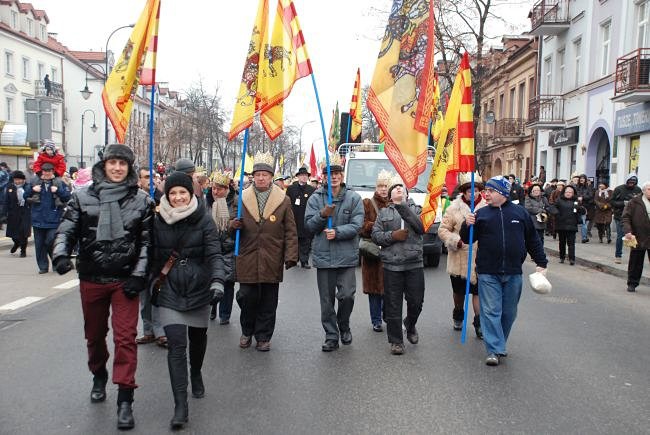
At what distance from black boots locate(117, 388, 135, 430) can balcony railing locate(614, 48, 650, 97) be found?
19.5 meters

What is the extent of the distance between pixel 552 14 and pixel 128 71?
27.3 metres

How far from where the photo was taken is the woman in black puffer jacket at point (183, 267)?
14.8ft

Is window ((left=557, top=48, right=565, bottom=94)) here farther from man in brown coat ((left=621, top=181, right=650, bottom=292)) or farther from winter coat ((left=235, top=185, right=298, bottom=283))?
winter coat ((left=235, top=185, right=298, bottom=283))

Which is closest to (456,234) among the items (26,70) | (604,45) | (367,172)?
(367,172)

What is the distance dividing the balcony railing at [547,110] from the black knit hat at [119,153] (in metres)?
27.3

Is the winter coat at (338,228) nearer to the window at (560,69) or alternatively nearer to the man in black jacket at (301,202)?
the man in black jacket at (301,202)

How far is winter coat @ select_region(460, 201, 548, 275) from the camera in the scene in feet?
20.2

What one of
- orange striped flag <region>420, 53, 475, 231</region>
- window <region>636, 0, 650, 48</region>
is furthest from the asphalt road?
window <region>636, 0, 650, 48</region>

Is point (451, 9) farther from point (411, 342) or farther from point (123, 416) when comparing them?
point (123, 416)

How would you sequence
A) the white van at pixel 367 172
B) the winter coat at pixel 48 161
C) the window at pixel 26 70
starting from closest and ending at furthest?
the winter coat at pixel 48 161, the white van at pixel 367 172, the window at pixel 26 70

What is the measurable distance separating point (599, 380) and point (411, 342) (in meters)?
1.90

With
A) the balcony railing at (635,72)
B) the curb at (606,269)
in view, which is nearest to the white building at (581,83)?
the balcony railing at (635,72)

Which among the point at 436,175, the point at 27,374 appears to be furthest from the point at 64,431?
the point at 436,175

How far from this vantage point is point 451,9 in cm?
3020
